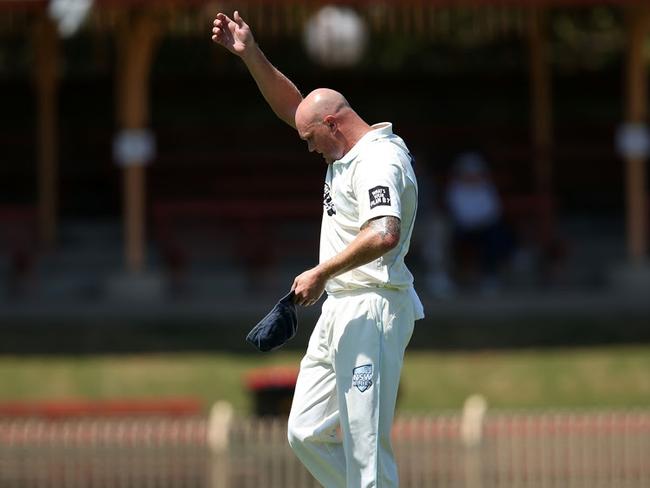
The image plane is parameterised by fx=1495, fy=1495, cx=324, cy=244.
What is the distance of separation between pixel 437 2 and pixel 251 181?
150 inches

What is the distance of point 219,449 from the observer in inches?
388

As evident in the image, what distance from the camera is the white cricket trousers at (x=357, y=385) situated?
5.36 metres

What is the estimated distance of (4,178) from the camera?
1970 cm

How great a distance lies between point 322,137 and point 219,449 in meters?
4.90

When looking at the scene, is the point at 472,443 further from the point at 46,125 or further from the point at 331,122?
the point at 46,125

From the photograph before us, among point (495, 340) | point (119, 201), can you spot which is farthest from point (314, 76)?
point (495, 340)

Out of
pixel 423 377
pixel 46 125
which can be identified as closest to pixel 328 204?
pixel 423 377

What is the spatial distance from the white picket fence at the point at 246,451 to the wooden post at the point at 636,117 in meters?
5.77

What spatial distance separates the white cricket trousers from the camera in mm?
5359

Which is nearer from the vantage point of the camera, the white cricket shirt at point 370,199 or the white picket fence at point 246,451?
the white cricket shirt at point 370,199

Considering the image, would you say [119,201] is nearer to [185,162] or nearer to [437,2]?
[185,162]

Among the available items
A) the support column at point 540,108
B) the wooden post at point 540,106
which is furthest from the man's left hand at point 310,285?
the wooden post at point 540,106

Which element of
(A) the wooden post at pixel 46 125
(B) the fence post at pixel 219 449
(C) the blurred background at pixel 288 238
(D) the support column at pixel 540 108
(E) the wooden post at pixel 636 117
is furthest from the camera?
(D) the support column at pixel 540 108

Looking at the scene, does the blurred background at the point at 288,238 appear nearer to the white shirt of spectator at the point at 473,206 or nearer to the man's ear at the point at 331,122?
the white shirt of spectator at the point at 473,206
